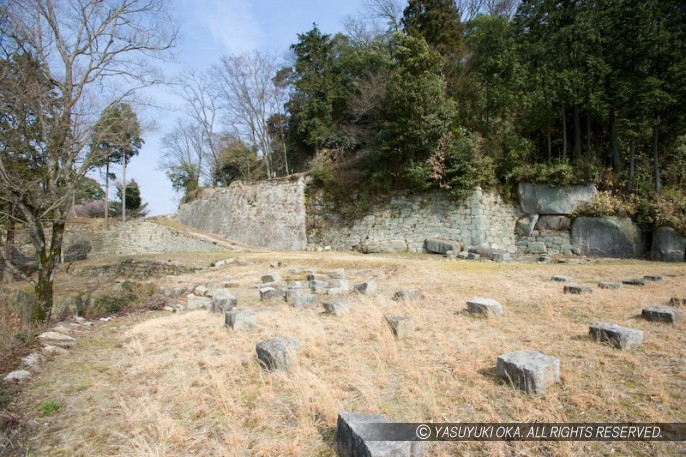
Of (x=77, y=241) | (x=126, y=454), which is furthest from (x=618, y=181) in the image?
(x=77, y=241)

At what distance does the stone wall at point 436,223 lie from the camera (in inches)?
640

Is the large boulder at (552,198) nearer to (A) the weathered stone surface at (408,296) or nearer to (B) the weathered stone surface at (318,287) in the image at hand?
(A) the weathered stone surface at (408,296)

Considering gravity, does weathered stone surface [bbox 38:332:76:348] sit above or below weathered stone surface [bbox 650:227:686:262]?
below

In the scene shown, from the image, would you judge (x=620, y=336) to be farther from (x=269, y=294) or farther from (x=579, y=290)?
(x=269, y=294)

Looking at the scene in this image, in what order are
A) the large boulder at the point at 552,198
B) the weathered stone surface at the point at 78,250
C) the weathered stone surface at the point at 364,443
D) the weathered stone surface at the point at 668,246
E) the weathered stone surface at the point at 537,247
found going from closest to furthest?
the weathered stone surface at the point at 364,443 → the weathered stone surface at the point at 668,246 → the large boulder at the point at 552,198 → the weathered stone surface at the point at 537,247 → the weathered stone surface at the point at 78,250

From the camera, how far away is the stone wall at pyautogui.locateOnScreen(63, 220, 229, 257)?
23641mm

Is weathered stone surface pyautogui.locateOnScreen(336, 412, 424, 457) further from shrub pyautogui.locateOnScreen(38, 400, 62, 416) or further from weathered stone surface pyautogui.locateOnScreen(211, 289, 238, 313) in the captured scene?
weathered stone surface pyautogui.locateOnScreen(211, 289, 238, 313)

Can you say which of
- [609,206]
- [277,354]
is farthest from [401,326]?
[609,206]

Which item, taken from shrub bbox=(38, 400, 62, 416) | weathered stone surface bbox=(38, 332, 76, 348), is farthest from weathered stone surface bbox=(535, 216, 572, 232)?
shrub bbox=(38, 400, 62, 416)

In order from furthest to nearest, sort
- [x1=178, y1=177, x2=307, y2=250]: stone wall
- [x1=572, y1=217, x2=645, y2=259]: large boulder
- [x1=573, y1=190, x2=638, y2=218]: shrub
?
[x1=178, y1=177, x2=307, y2=250]: stone wall
[x1=573, y1=190, x2=638, y2=218]: shrub
[x1=572, y1=217, x2=645, y2=259]: large boulder

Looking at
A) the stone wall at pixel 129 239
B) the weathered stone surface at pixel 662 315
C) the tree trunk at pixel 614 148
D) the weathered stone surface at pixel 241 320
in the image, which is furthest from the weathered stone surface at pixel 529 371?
the stone wall at pixel 129 239

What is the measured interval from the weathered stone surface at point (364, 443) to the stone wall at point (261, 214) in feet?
57.4

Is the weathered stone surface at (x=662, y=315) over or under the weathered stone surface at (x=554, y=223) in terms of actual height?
under

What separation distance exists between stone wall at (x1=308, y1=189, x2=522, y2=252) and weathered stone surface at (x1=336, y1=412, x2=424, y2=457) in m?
14.9
